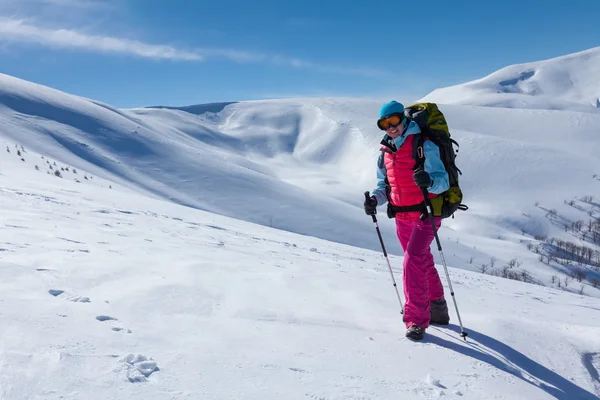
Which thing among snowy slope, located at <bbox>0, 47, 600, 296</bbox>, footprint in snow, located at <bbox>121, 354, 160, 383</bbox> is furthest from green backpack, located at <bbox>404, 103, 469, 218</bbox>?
snowy slope, located at <bbox>0, 47, 600, 296</bbox>

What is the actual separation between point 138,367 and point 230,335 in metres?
0.85

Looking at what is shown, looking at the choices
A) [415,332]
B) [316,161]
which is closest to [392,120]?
[415,332]

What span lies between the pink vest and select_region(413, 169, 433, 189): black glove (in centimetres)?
31

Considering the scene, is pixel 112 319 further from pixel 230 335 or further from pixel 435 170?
pixel 435 170

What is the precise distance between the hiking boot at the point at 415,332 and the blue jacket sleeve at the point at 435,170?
1204 millimetres

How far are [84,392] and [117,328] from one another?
0.82m

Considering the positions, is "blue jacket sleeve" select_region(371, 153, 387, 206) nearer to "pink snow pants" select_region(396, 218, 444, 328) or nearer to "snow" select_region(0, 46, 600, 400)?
"pink snow pants" select_region(396, 218, 444, 328)

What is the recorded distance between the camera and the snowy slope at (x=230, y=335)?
2.44 meters

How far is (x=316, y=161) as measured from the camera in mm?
75062

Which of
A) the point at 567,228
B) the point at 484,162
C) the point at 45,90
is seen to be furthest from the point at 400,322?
the point at 484,162

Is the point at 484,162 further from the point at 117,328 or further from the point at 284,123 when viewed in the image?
the point at 117,328

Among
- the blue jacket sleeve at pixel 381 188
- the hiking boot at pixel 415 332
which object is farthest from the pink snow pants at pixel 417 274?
the blue jacket sleeve at pixel 381 188

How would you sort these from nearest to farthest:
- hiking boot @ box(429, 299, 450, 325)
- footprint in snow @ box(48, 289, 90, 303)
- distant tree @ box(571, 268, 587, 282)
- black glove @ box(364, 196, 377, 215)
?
1. footprint in snow @ box(48, 289, 90, 303)
2. hiking boot @ box(429, 299, 450, 325)
3. black glove @ box(364, 196, 377, 215)
4. distant tree @ box(571, 268, 587, 282)

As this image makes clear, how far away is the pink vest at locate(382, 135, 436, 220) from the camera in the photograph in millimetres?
4098
